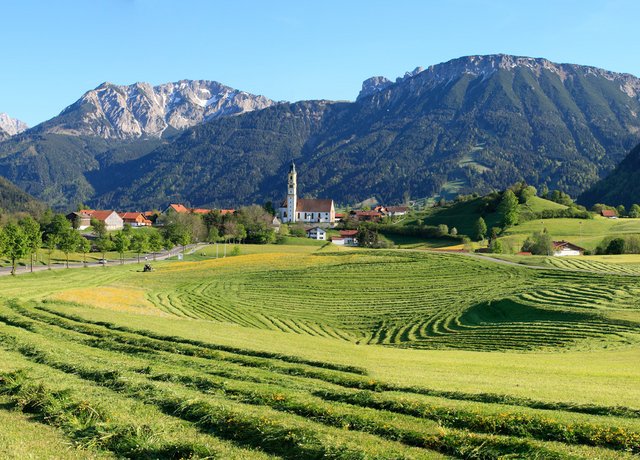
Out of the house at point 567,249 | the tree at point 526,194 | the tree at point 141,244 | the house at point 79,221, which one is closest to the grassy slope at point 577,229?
the house at point 567,249

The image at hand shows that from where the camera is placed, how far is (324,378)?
20.3 meters

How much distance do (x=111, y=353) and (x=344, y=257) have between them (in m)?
65.4

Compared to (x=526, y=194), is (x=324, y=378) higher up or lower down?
lower down

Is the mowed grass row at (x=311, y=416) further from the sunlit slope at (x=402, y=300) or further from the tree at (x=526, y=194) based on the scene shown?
the tree at (x=526, y=194)

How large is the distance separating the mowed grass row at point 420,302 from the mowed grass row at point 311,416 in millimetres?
24031

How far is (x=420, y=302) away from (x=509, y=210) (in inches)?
4425

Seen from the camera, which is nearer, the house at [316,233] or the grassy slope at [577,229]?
the grassy slope at [577,229]

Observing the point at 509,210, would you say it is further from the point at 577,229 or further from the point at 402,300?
the point at 402,300

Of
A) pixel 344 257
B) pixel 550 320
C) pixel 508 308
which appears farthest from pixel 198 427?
pixel 344 257

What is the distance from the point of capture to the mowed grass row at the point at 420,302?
138ft

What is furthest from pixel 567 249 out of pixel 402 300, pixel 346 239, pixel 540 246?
pixel 346 239

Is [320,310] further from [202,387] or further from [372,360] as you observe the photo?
[202,387]

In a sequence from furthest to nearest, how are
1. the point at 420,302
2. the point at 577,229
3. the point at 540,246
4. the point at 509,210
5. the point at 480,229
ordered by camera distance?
the point at 509,210 < the point at 480,229 < the point at 577,229 < the point at 540,246 < the point at 420,302

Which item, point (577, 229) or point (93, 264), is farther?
point (577, 229)
